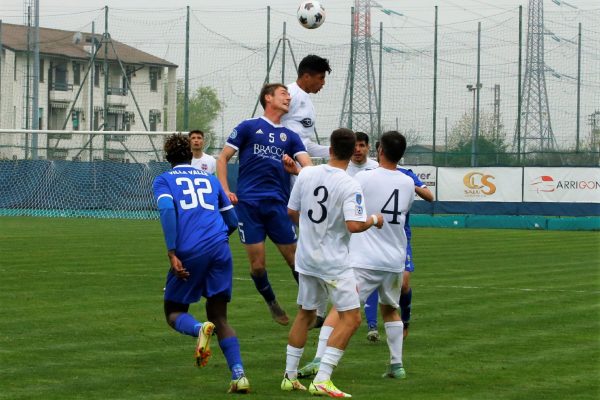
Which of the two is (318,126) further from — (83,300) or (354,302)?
(354,302)

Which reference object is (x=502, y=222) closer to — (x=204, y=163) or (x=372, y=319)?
(x=204, y=163)

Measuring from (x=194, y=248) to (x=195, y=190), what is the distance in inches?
17.1

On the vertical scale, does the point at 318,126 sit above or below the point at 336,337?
above

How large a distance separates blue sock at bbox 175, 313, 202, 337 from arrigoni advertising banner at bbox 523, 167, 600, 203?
2970cm

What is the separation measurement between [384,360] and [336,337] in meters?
1.79

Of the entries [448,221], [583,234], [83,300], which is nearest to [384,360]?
[83,300]

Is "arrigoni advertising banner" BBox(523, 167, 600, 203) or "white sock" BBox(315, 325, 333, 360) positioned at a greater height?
"arrigoni advertising banner" BBox(523, 167, 600, 203)

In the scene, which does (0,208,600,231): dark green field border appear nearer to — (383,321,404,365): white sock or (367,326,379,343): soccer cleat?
(367,326,379,343): soccer cleat

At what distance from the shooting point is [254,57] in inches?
1625

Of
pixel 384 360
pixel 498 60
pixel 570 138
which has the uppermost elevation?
pixel 498 60

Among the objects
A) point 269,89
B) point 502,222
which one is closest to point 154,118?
point 502,222

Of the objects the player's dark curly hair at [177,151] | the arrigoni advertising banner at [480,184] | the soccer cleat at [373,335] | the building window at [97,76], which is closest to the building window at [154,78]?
the building window at [97,76]

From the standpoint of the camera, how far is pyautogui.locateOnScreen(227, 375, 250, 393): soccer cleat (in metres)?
8.16

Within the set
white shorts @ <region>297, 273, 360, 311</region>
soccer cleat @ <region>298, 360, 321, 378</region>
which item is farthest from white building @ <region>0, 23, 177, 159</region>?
white shorts @ <region>297, 273, 360, 311</region>
